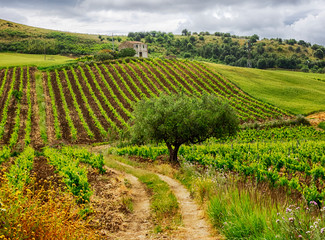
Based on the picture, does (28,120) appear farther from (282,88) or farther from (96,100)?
(282,88)

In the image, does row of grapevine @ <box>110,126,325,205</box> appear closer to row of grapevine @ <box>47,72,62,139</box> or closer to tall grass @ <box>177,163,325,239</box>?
tall grass @ <box>177,163,325,239</box>

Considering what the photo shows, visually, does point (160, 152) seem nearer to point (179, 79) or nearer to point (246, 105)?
point (246, 105)

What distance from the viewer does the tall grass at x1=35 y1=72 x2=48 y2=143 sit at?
39.1 meters

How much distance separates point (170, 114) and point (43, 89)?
40.5 m

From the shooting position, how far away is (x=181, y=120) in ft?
75.8

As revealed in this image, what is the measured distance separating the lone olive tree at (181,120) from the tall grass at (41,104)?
1869cm

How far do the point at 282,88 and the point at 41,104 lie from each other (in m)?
52.3

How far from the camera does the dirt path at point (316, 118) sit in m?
46.3

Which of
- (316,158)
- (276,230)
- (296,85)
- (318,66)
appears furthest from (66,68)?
(318,66)

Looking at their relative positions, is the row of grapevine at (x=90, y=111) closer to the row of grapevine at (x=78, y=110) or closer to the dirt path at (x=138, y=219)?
the row of grapevine at (x=78, y=110)

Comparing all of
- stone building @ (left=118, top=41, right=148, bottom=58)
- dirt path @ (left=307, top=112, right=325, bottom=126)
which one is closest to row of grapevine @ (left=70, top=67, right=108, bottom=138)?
dirt path @ (left=307, top=112, right=325, bottom=126)

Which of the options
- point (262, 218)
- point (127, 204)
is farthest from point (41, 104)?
point (262, 218)

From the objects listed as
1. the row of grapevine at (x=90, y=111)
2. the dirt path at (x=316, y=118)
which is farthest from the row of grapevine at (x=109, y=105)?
the dirt path at (x=316, y=118)

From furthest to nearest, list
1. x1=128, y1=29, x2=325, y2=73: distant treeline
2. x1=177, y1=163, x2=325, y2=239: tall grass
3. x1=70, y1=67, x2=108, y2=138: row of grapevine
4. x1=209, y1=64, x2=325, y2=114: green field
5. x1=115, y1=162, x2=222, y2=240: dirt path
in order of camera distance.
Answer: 1. x1=128, y1=29, x2=325, y2=73: distant treeline
2. x1=209, y1=64, x2=325, y2=114: green field
3. x1=70, y1=67, x2=108, y2=138: row of grapevine
4. x1=115, y1=162, x2=222, y2=240: dirt path
5. x1=177, y1=163, x2=325, y2=239: tall grass
